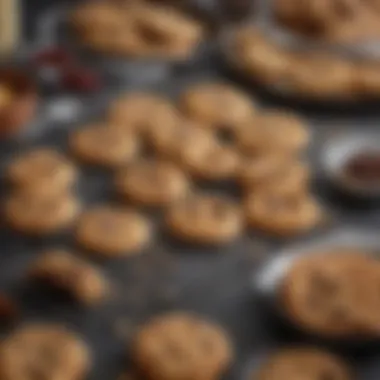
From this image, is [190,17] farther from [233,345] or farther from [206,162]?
[233,345]

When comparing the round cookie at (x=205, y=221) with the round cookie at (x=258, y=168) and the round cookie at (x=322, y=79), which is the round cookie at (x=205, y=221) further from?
the round cookie at (x=322, y=79)

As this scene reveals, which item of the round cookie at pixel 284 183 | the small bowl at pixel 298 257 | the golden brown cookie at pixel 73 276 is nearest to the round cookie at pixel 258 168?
the round cookie at pixel 284 183

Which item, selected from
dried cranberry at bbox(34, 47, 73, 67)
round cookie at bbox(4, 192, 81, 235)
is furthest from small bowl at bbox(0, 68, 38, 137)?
round cookie at bbox(4, 192, 81, 235)

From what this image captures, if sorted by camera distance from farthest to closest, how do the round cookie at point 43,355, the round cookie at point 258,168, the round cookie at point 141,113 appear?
the round cookie at point 141,113
the round cookie at point 258,168
the round cookie at point 43,355

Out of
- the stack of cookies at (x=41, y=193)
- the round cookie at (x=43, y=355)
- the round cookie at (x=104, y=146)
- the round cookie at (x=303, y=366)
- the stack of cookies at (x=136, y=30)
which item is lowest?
the round cookie at (x=43, y=355)

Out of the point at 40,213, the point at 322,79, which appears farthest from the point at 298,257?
the point at 322,79

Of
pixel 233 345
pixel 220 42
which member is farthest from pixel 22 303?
pixel 220 42

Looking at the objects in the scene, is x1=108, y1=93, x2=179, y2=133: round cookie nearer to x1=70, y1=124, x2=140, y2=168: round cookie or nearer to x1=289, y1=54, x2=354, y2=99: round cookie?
x1=70, y1=124, x2=140, y2=168: round cookie

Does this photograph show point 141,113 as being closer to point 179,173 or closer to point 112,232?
point 179,173
